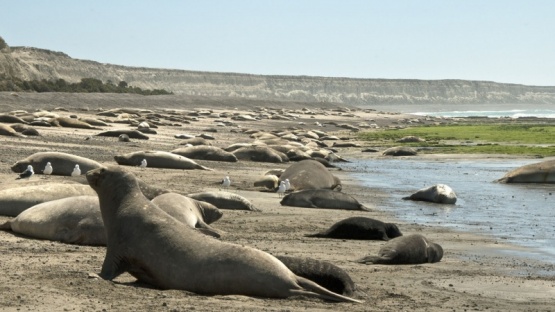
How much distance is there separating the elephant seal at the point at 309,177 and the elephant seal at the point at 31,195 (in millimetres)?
5966

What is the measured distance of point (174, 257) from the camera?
691 centimetres

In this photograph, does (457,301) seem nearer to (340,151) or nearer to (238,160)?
(238,160)

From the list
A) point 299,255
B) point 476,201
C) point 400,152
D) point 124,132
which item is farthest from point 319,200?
point 400,152

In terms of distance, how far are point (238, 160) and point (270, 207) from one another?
396 inches

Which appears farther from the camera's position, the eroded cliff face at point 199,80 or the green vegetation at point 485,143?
the eroded cliff face at point 199,80

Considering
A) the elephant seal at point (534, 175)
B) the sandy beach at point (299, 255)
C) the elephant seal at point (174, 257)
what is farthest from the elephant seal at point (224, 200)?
the elephant seal at point (534, 175)

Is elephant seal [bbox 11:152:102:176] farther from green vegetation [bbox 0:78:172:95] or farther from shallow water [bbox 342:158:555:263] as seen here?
green vegetation [bbox 0:78:172:95]

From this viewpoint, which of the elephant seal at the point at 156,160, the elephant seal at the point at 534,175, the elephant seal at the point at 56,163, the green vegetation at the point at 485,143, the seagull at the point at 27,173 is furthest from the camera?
the green vegetation at the point at 485,143

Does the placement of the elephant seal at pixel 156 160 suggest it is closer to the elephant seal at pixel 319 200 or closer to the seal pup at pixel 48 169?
the seal pup at pixel 48 169

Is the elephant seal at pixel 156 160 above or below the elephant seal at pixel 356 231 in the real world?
below

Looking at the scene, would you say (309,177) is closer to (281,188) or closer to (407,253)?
(281,188)

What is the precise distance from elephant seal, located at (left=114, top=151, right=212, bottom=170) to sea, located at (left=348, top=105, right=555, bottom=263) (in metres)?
3.63

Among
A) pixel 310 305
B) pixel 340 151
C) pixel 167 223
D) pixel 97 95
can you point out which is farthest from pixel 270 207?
pixel 97 95

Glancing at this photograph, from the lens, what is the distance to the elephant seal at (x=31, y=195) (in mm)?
10031
